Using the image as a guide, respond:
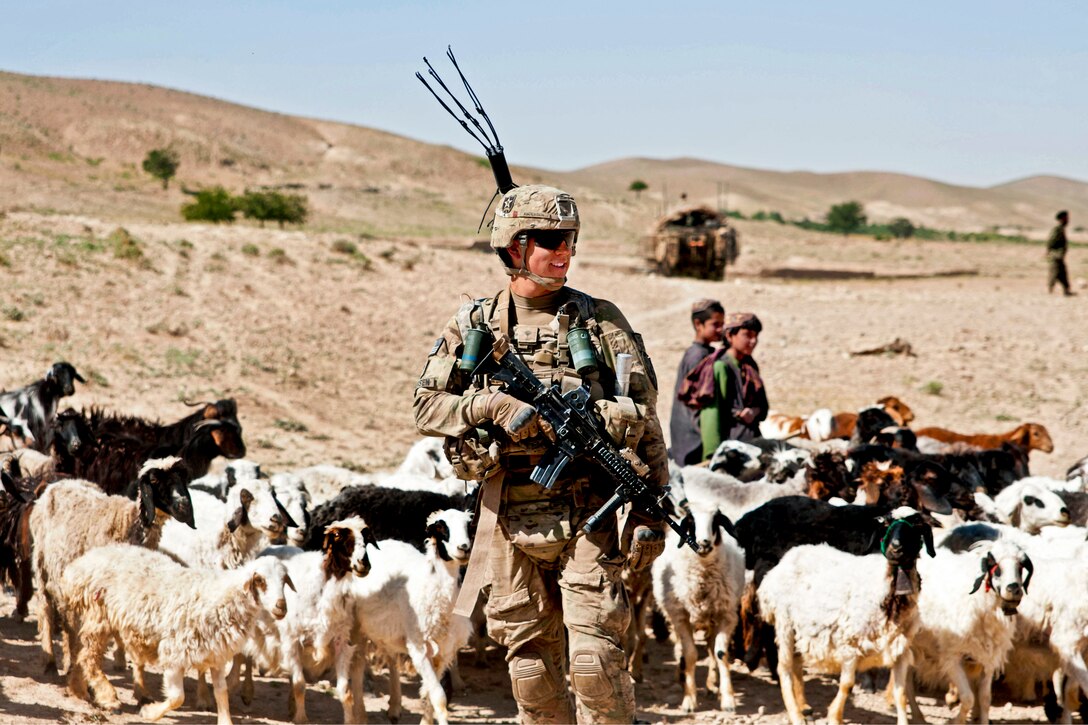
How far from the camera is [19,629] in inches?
307

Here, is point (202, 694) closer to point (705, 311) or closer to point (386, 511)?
point (386, 511)

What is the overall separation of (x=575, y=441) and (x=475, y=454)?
380mm

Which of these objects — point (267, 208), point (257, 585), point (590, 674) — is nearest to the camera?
point (590, 674)

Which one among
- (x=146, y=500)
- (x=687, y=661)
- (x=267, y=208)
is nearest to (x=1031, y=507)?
(x=687, y=661)

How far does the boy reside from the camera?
9148 mm

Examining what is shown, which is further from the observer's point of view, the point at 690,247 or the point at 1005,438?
the point at 690,247

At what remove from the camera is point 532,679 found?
4.51 meters

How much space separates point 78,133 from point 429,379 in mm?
67782

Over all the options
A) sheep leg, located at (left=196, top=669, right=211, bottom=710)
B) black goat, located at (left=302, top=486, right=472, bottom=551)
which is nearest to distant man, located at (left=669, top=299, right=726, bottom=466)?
black goat, located at (left=302, top=486, right=472, bottom=551)

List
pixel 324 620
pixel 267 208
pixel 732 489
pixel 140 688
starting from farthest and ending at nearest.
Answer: pixel 267 208 → pixel 732 489 → pixel 324 620 → pixel 140 688

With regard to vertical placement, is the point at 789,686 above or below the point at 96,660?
below

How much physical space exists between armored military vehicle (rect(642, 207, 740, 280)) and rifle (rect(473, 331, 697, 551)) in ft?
89.4

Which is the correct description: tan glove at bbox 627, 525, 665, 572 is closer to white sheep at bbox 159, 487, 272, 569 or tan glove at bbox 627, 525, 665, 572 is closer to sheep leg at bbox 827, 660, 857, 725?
sheep leg at bbox 827, 660, 857, 725

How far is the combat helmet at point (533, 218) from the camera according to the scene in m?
4.64
